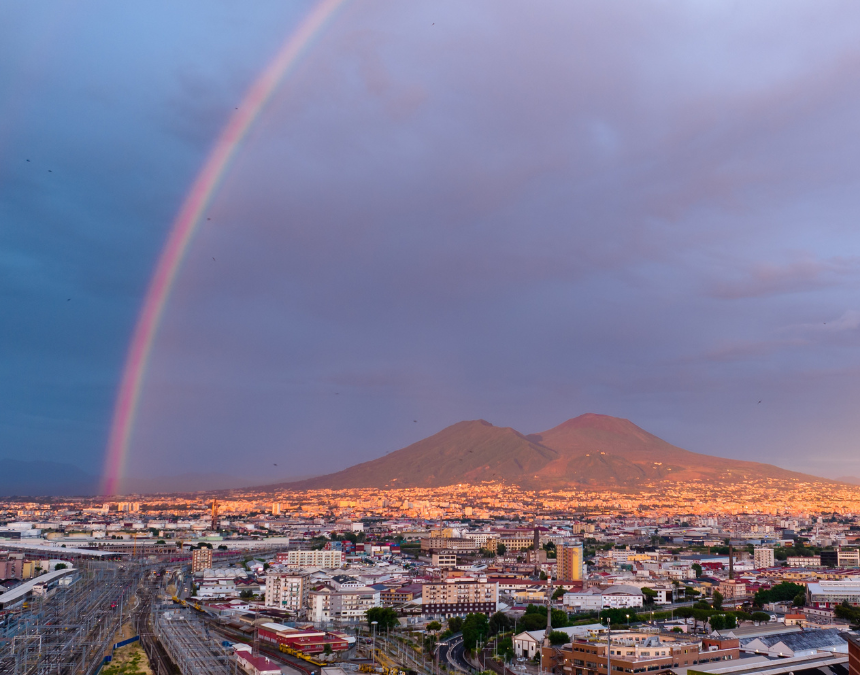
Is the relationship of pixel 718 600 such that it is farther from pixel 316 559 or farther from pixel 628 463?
pixel 628 463

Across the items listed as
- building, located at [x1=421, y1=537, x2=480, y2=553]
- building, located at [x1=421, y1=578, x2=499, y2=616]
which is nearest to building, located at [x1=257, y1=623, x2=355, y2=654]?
building, located at [x1=421, y1=578, x2=499, y2=616]

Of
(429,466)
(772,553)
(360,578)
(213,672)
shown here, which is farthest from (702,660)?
(429,466)

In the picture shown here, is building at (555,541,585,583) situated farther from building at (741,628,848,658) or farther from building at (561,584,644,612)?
building at (741,628,848,658)

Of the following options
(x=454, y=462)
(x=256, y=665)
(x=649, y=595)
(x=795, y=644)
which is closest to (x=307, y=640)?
(x=256, y=665)

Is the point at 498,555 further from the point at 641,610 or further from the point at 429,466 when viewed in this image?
the point at 429,466

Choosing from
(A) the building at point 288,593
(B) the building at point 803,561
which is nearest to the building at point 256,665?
(A) the building at point 288,593

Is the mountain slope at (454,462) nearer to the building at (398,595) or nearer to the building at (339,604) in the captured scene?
the building at (398,595)
